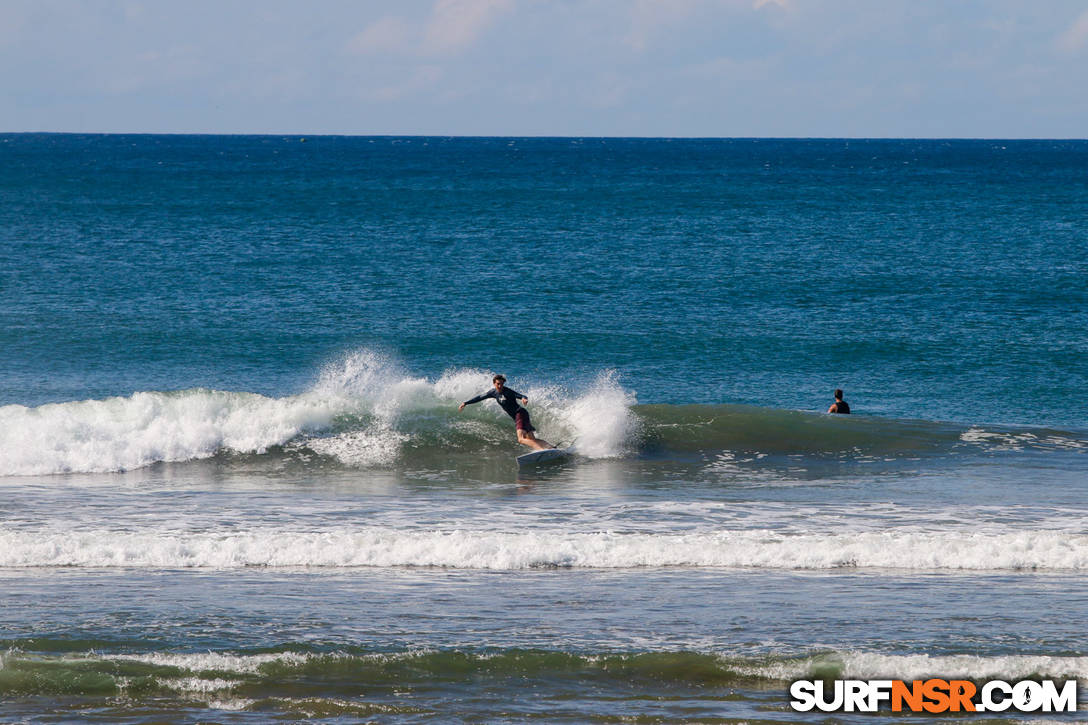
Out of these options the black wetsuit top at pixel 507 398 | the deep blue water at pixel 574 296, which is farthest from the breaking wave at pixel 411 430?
the deep blue water at pixel 574 296

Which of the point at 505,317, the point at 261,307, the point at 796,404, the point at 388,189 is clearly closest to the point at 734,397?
the point at 796,404

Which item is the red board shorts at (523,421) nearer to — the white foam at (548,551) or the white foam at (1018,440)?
the white foam at (548,551)

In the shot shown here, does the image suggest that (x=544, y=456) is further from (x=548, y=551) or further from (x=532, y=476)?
(x=548, y=551)

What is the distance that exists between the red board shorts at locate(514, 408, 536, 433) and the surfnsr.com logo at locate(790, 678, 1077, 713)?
12.1m

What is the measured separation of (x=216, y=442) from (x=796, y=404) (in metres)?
13.5

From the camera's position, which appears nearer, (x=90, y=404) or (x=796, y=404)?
(x=90, y=404)

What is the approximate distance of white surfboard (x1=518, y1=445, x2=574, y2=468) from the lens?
821 inches

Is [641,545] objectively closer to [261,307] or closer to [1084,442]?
[1084,442]

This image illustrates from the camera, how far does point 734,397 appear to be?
2734 centimetres

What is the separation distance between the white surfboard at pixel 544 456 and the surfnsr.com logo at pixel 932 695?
37.8ft

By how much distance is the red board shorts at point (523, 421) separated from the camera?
2139 cm

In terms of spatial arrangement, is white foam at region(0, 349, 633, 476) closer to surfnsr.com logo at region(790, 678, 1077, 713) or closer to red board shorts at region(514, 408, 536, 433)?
red board shorts at region(514, 408, 536, 433)

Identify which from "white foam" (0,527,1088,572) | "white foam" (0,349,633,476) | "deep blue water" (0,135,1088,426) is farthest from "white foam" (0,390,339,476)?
"white foam" (0,527,1088,572)

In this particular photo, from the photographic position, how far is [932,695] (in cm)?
940
